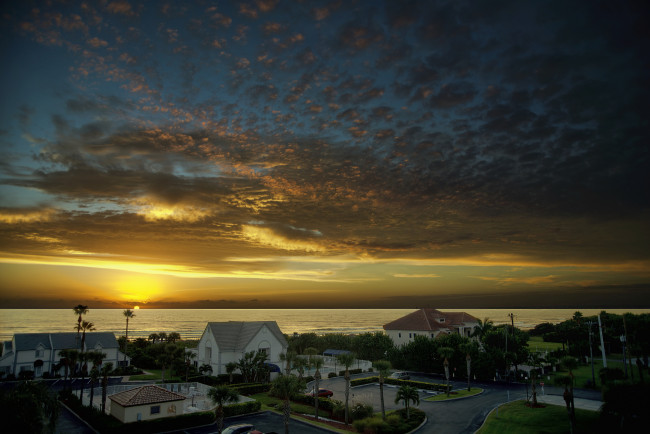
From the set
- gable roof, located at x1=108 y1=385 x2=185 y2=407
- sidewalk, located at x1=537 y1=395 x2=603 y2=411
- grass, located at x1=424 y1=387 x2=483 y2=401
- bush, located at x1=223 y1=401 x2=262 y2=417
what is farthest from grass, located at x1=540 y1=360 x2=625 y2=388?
gable roof, located at x1=108 y1=385 x2=185 y2=407

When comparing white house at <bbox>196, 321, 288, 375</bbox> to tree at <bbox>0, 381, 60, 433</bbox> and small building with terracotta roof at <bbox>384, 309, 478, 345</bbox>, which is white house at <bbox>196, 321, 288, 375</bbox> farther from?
tree at <bbox>0, 381, 60, 433</bbox>

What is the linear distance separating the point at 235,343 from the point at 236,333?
8.89 ft

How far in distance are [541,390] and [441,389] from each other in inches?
557

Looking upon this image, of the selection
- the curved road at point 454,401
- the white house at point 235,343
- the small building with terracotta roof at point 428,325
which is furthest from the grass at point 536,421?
the small building with terracotta roof at point 428,325

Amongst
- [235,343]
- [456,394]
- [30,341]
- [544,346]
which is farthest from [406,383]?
[544,346]

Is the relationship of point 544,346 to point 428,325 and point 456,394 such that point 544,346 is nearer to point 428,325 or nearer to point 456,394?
point 428,325

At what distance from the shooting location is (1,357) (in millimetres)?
66250

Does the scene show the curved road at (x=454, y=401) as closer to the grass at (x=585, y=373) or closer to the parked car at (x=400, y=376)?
the parked car at (x=400, y=376)

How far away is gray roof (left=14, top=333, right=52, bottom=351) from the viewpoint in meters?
66.8

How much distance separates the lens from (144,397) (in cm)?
3981

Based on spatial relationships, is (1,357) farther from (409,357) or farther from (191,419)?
(409,357)

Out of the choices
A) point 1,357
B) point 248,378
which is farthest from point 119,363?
point 248,378

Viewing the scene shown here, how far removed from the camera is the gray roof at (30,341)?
Answer: 6675 cm

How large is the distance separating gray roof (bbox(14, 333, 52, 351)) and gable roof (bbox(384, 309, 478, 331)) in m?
70.9
